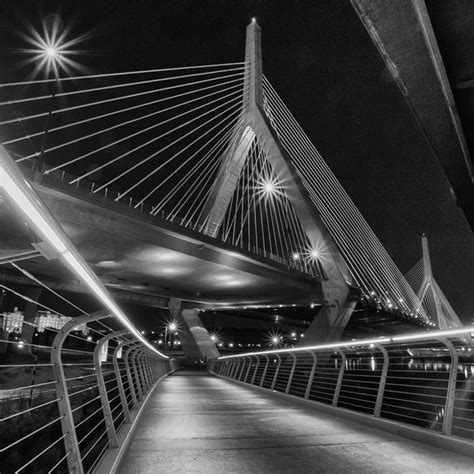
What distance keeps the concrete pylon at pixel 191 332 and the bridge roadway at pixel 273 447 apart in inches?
1498

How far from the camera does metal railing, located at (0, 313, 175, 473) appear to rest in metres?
2.62

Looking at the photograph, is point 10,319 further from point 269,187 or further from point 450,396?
point 269,187

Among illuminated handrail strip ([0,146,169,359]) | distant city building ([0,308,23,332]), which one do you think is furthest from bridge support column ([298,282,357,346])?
illuminated handrail strip ([0,146,169,359])

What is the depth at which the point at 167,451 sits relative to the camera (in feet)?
12.9

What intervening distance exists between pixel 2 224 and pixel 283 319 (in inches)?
2549

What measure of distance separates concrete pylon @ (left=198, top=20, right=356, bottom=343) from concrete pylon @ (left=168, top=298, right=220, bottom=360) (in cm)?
1614

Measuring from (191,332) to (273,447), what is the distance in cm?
4166

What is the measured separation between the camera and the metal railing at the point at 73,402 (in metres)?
2.62

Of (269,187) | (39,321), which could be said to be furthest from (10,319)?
(39,321)

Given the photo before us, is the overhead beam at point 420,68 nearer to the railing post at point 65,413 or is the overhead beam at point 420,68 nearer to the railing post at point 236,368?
the railing post at point 65,413

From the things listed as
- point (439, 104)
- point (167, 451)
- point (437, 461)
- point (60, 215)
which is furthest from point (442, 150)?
point (60, 215)

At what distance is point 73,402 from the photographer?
72.2 ft

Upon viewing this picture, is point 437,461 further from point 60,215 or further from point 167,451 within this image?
point 60,215

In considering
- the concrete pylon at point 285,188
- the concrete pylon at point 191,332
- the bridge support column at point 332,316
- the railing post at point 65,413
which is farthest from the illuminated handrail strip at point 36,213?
the concrete pylon at point 191,332
